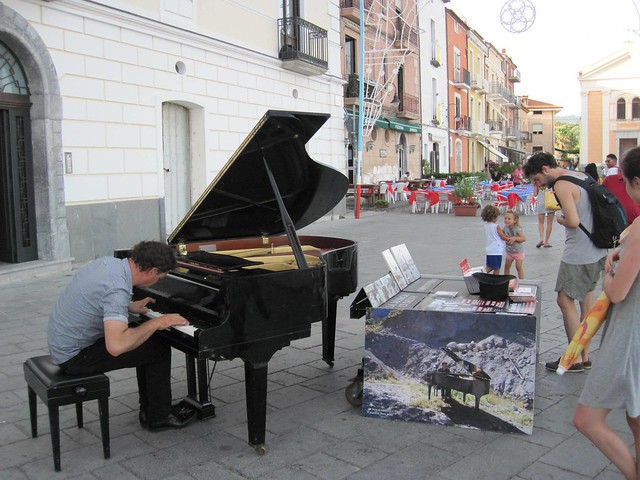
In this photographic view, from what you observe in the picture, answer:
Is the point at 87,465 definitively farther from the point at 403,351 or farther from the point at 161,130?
the point at 161,130

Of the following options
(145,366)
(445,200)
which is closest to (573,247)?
(145,366)

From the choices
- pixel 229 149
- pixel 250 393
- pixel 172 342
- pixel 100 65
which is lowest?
pixel 250 393

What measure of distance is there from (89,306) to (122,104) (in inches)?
313

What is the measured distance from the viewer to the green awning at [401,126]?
2562 centimetres

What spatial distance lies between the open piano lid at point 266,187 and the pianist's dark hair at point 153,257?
0.71m

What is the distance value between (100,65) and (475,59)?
119 feet

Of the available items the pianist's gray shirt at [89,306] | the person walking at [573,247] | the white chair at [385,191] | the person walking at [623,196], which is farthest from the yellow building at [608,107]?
the pianist's gray shirt at [89,306]

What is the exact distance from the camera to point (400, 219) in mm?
18312

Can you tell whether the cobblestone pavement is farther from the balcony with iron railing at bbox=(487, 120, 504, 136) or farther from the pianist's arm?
the balcony with iron railing at bbox=(487, 120, 504, 136)

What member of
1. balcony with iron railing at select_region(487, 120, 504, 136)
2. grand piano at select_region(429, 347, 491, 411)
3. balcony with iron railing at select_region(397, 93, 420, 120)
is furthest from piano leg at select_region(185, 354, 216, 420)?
balcony with iron railing at select_region(487, 120, 504, 136)

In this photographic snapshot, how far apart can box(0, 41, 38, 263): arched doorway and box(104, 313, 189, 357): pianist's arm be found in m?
6.79

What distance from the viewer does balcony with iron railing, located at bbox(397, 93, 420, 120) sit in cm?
2790

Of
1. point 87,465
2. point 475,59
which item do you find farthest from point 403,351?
point 475,59

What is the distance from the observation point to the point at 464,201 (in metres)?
19.3
